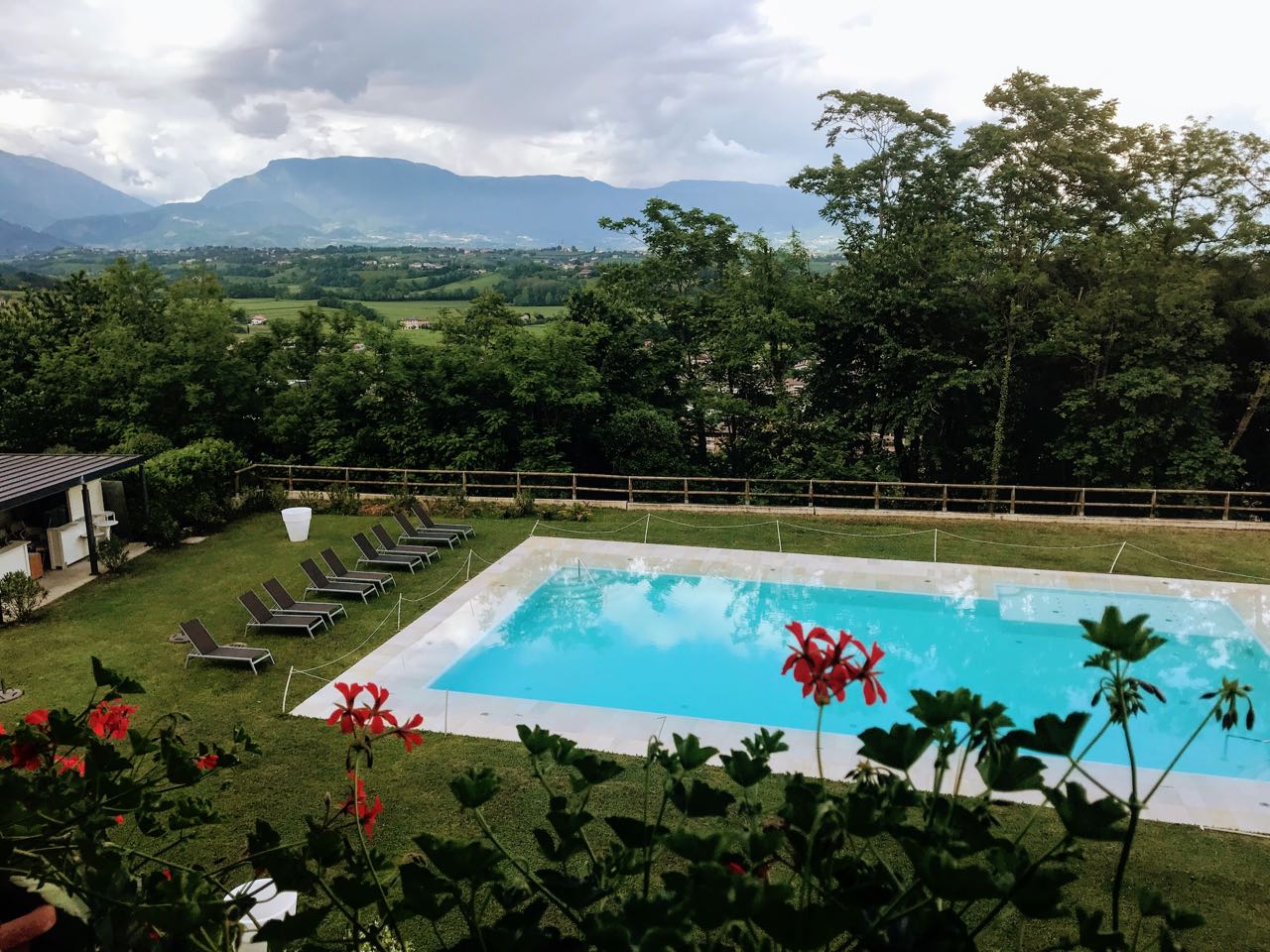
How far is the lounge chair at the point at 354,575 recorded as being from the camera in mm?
11609

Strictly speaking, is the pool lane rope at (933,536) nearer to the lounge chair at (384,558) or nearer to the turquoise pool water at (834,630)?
the turquoise pool water at (834,630)

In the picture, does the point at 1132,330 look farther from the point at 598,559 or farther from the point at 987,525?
the point at 598,559

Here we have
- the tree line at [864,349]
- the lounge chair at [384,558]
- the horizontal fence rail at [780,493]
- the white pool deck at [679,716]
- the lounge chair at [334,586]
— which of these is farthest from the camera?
the tree line at [864,349]

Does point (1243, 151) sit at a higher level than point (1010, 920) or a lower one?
higher

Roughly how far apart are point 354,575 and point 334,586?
0.39 m

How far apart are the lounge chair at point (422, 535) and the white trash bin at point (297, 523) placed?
1417 mm

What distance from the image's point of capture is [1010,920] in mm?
5180

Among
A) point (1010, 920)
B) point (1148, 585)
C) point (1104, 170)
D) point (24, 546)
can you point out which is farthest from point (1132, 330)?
point (24, 546)

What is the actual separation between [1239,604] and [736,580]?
653cm

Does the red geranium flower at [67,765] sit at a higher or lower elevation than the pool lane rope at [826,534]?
higher

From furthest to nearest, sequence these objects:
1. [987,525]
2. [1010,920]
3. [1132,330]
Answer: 1. [1132,330]
2. [987,525]
3. [1010,920]

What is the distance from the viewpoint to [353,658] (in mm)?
9508

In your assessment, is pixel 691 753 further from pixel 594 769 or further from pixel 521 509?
pixel 521 509

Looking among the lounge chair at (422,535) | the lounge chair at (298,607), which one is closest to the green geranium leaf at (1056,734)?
the lounge chair at (298,607)
